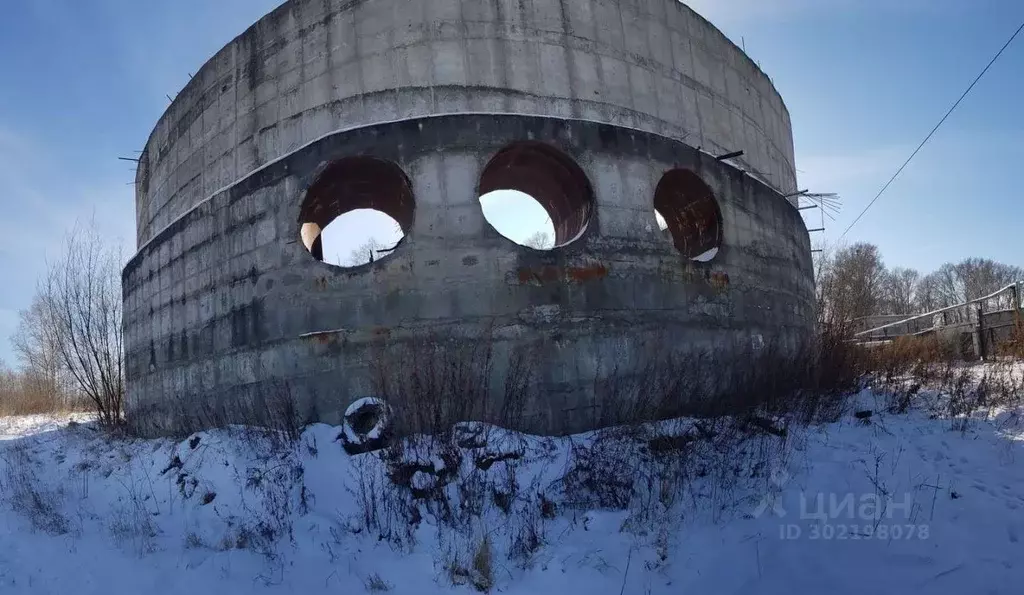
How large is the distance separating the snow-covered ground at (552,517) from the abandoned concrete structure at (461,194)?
0.97m

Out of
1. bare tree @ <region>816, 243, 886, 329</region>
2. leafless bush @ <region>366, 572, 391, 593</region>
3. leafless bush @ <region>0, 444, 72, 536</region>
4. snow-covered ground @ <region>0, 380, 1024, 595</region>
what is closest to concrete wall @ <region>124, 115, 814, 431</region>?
snow-covered ground @ <region>0, 380, 1024, 595</region>

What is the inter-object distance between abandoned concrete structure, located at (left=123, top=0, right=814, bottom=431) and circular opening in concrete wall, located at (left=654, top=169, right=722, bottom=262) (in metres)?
0.04

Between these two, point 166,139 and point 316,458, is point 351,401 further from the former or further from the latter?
point 166,139

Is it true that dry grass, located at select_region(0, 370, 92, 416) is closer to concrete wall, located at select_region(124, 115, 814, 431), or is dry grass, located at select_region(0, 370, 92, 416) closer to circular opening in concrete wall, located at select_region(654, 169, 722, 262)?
concrete wall, located at select_region(124, 115, 814, 431)

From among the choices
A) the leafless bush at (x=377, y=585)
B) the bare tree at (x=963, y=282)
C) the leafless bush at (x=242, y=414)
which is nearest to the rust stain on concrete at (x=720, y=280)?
the leafless bush at (x=242, y=414)

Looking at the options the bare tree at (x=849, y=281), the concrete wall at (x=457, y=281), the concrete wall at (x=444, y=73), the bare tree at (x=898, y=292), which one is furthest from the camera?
the bare tree at (x=898, y=292)

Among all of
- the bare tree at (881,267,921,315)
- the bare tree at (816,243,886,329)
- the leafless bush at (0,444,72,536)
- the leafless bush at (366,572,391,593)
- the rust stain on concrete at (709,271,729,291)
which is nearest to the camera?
the leafless bush at (366,572,391,593)

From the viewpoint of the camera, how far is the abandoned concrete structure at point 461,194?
21.7 feet

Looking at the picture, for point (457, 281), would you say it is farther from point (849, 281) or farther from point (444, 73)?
point (849, 281)

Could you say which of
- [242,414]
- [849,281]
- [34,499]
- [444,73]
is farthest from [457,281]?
[849,281]

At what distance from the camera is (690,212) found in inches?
345

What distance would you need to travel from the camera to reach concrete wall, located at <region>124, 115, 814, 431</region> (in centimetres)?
657

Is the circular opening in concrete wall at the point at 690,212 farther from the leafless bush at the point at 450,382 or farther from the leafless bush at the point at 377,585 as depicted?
the leafless bush at the point at 377,585

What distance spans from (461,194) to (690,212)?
367 cm
